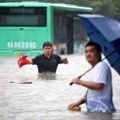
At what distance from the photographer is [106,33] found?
24.1ft

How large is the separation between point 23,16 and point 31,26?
0.66 metres

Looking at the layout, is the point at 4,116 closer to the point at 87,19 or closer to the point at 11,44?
the point at 87,19

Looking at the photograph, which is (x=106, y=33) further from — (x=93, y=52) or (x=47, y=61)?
(x=47, y=61)

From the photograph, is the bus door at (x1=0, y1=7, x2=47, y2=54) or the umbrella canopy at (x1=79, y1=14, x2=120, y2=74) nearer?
the umbrella canopy at (x1=79, y1=14, x2=120, y2=74)

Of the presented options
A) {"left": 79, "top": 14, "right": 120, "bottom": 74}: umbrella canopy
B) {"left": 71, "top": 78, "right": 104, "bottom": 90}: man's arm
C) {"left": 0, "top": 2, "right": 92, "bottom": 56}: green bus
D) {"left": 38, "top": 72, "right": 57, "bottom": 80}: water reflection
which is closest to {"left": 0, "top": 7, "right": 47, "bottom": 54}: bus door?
{"left": 0, "top": 2, "right": 92, "bottom": 56}: green bus

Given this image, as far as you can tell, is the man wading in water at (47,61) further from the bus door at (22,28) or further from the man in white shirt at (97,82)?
the bus door at (22,28)

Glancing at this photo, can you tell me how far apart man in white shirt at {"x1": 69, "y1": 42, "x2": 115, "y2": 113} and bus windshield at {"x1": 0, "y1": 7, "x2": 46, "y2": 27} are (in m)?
21.6

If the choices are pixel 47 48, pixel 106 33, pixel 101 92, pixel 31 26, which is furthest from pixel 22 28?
pixel 106 33

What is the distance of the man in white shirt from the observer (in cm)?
759

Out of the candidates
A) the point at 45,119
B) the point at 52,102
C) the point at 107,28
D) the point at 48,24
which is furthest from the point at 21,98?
the point at 48,24

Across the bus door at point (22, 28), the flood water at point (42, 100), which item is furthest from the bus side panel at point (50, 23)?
the flood water at point (42, 100)

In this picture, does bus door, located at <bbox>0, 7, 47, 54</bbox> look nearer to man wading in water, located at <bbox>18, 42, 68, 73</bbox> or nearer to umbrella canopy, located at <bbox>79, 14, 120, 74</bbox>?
man wading in water, located at <bbox>18, 42, 68, 73</bbox>

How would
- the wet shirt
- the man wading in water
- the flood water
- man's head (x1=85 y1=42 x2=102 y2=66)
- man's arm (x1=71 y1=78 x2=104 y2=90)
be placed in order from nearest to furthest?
man's arm (x1=71 y1=78 x2=104 y2=90)
man's head (x1=85 y1=42 x2=102 y2=66)
the flood water
the man wading in water
the wet shirt

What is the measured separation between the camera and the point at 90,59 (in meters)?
7.72
